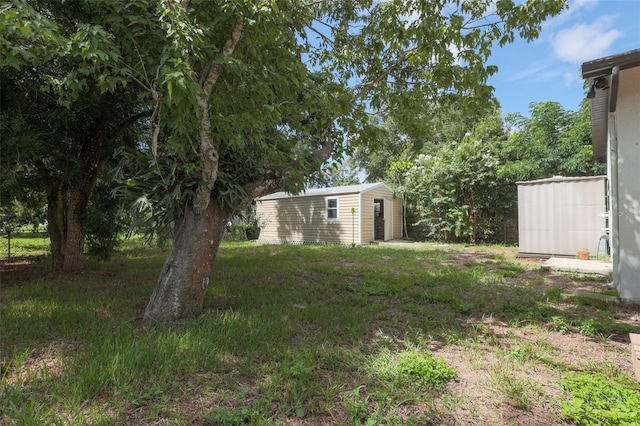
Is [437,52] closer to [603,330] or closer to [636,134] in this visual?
[636,134]

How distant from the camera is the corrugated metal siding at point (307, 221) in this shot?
12.4 metres

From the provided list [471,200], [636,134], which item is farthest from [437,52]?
[471,200]

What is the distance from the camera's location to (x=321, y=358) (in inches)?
100

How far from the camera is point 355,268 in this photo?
668 cm

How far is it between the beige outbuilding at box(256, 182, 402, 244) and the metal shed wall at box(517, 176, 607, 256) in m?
5.33

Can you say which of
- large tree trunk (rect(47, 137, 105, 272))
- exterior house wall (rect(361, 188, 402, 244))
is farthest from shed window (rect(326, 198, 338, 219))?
large tree trunk (rect(47, 137, 105, 272))

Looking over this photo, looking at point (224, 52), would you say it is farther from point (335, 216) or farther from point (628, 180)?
point (335, 216)

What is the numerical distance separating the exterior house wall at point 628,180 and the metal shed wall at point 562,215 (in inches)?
150

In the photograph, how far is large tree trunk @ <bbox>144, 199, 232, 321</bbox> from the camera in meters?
3.37

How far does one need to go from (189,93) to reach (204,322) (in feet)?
6.97

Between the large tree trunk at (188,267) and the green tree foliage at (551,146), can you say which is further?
the green tree foliage at (551,146)

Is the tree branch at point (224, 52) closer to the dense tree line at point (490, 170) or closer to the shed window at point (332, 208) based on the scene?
the dense tree line at point (490, 170)

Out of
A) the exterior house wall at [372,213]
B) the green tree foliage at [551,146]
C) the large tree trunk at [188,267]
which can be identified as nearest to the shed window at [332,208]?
the exterior house wall at [372,213]

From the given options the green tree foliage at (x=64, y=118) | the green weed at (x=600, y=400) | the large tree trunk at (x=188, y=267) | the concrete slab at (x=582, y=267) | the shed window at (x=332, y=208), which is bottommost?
the green weed at (x=600, y=400)
